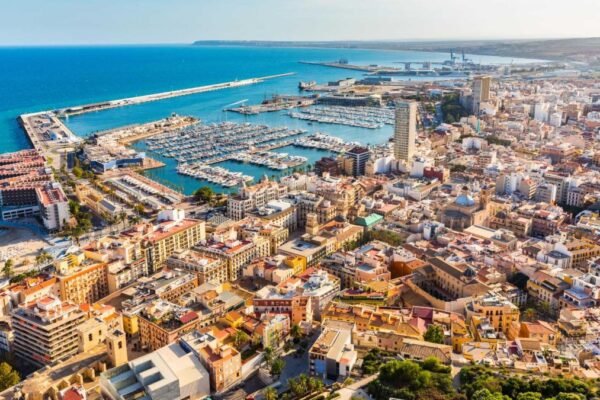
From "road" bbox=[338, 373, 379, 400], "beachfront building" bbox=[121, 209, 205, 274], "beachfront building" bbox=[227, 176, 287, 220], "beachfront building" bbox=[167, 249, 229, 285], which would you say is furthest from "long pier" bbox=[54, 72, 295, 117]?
"road" bbox=[338, 373, 379, 400]

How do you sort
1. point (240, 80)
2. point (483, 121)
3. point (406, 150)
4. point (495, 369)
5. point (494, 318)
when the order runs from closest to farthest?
point (495, 369) → point (494, 318) → point (406, 150) → point (483, 121) → point (240, 80)

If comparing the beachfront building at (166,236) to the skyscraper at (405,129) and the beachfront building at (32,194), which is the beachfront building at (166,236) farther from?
the skyscraper at (405,129)

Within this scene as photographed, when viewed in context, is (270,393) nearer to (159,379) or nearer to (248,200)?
(159,379)

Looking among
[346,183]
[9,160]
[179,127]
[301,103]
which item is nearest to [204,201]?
[346,183]

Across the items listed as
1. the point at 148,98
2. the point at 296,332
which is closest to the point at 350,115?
the point at 148,98

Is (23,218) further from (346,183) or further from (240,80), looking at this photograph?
(240,80)

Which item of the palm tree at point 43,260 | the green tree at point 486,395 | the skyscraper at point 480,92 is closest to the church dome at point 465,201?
the green tree at point 486,395

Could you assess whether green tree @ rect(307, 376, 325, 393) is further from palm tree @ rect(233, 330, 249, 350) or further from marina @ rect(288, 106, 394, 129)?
marina @ rect(288, 106, 394, 129)
